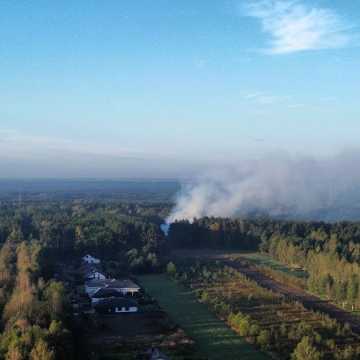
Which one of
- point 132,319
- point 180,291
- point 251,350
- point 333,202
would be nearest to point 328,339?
point 251,350

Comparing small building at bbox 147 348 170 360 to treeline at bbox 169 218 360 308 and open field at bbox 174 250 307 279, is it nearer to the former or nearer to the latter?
treeline at bbox 169 218 360 308

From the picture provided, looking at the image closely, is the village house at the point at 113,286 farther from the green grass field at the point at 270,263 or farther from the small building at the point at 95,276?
the green grass field at the point at 270,263

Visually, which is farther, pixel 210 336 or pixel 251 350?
pixel 210 336

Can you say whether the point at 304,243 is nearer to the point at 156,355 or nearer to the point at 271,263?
the point at 271,263

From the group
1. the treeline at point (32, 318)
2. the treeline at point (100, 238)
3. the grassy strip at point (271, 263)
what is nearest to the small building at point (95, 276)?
the treeline at point (100, 238)

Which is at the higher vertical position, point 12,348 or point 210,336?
point 12,348

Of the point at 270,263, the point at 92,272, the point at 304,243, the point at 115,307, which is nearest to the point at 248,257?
the point at 270,263

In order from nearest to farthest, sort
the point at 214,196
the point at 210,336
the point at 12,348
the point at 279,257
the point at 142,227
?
the point at 12,348, the point at 210,336, the point at 279,257, the point at 142,227, the point at 214,196

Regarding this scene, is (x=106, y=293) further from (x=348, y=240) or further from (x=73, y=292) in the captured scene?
(x=348, y=240)

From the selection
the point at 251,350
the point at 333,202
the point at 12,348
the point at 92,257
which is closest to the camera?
the point at 12,348
